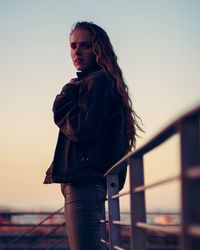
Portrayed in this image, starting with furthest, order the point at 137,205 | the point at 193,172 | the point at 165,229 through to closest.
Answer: the point at 137,205, the point at 165,229, the point at 193,172

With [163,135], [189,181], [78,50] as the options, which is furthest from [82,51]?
[189,181]

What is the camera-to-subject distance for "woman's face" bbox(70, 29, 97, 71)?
3383 mm

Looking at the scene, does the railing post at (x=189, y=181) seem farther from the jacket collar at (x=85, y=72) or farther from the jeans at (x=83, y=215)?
the jacket collar at (x=85, y=72)

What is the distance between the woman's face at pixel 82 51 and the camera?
3.38 m

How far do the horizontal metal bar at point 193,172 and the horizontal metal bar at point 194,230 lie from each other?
11 centimetres

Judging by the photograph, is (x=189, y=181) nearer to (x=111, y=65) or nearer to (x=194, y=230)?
(x=194, y=230)

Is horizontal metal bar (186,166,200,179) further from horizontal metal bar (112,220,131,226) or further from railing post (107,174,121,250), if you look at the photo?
railing post (107,174,121,250)

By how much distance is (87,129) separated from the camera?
314 centimetres

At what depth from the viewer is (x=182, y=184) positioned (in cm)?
164

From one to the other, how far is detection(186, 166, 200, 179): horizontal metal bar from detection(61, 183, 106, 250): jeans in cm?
149

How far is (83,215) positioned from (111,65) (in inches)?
32.0

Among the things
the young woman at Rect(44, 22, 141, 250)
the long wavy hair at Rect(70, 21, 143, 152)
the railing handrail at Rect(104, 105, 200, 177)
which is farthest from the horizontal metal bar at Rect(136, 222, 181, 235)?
the long wavy hair at Rect(70, 21, 143, 152)

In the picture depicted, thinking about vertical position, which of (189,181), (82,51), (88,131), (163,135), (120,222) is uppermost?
(82,51)

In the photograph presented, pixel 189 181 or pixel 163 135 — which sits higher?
pixel 163 135
